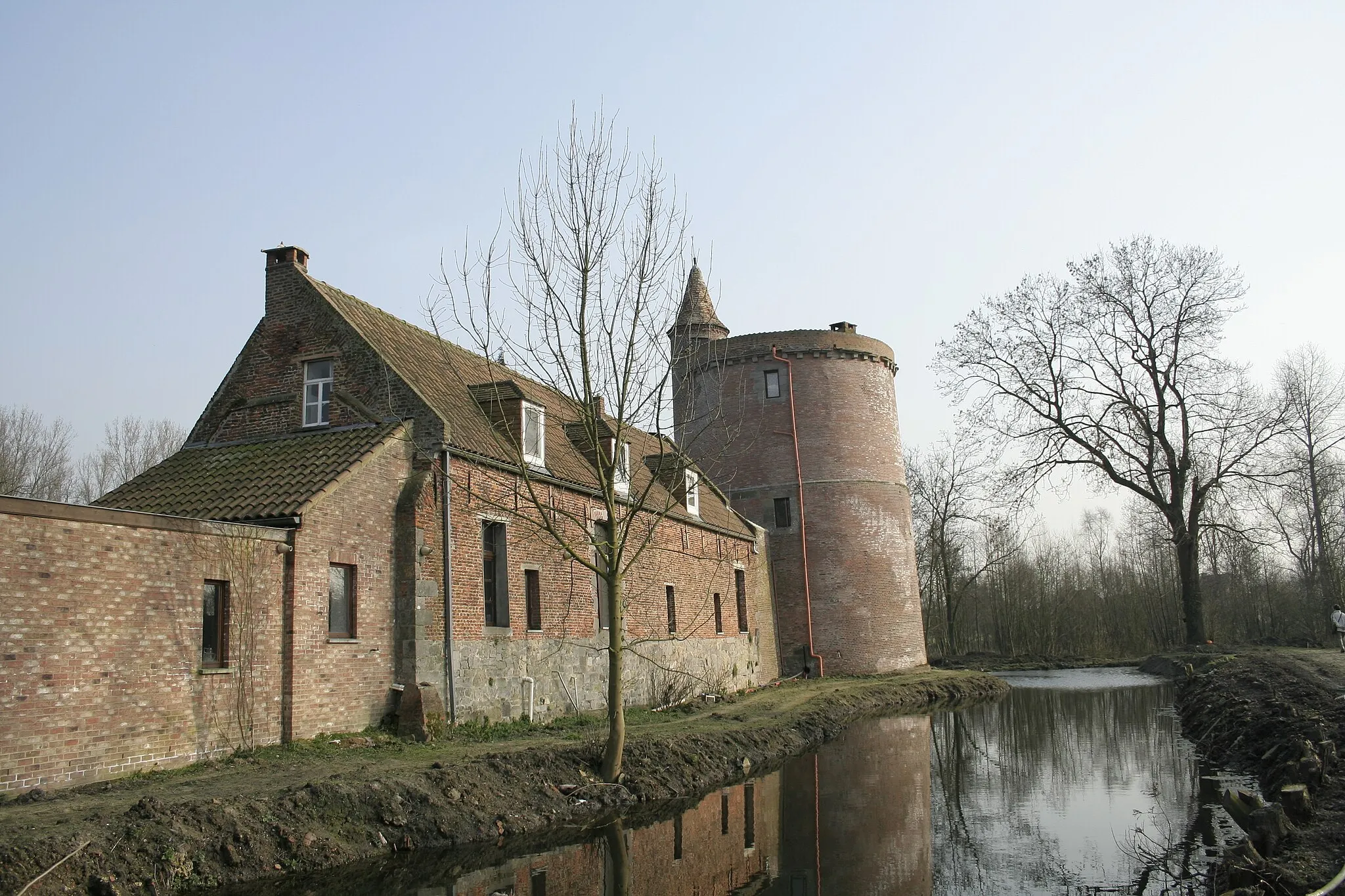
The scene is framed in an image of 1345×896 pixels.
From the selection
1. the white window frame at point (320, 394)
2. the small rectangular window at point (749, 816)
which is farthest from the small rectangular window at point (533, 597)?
the small rectangular window at point (749, 816)

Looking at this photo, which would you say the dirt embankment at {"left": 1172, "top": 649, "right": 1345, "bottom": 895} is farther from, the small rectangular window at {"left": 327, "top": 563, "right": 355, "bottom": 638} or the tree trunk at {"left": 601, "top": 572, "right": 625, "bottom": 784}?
the small rectangular window at {"left": 327, "top": 563, "right": 355, "bottom": 638}

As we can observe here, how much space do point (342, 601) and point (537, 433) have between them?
613 cm

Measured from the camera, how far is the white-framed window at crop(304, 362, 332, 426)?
61.4 feet

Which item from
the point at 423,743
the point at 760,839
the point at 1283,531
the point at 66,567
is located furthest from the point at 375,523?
the point at 1283,531

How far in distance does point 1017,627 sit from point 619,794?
1825 inches

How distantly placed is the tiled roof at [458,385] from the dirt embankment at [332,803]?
14.7ft

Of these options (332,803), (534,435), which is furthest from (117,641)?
(534,435)

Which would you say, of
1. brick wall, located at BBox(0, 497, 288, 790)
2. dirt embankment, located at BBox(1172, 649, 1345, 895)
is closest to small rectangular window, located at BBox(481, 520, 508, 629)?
brick wall, located at BBox(0, 497, 288, 790)

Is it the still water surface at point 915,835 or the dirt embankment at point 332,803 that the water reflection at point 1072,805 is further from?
the dirt embankment at point 332,803

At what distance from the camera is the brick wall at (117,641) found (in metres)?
11.0

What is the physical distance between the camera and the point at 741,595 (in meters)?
31.4

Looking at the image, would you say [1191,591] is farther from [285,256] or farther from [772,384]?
[285,256]

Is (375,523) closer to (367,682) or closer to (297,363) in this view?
(367,682)

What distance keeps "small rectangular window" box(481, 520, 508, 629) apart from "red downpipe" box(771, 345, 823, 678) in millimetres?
16811
